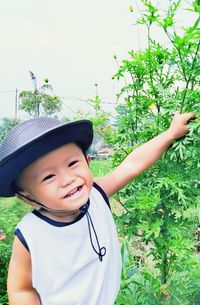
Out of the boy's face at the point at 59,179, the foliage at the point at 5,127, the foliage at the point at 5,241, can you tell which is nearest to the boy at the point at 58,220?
the boy's face at the point at 59,179

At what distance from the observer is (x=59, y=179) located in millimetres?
1178

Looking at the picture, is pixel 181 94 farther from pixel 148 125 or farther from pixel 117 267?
pixel 117 267

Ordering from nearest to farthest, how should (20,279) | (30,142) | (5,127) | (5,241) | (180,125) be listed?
(30,142) → (20,279) → (180,125) → (5,241) → (5,127)

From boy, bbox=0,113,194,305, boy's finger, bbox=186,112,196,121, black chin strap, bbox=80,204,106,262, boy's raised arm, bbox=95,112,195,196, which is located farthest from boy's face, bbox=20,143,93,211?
boy's finger, bbox=186,112,196,121

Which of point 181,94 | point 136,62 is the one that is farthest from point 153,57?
point 181,94

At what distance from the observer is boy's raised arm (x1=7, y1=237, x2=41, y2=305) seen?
4.11 ft

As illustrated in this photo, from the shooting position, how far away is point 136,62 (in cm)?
154

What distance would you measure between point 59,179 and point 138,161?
0.38m

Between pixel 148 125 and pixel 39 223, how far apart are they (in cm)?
53

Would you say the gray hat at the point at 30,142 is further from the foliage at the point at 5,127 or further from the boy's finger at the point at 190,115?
the foliage at the point at 5,127

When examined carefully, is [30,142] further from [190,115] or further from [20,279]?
[190,115]

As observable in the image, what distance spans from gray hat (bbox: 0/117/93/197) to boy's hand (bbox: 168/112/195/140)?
0.29 meters

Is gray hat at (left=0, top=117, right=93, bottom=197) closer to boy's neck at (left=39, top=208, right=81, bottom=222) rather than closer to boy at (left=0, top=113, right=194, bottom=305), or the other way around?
boy at (left=0, top=113, right=194, bottom=305)

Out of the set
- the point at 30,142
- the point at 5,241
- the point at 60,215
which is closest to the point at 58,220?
the point at 60,215
